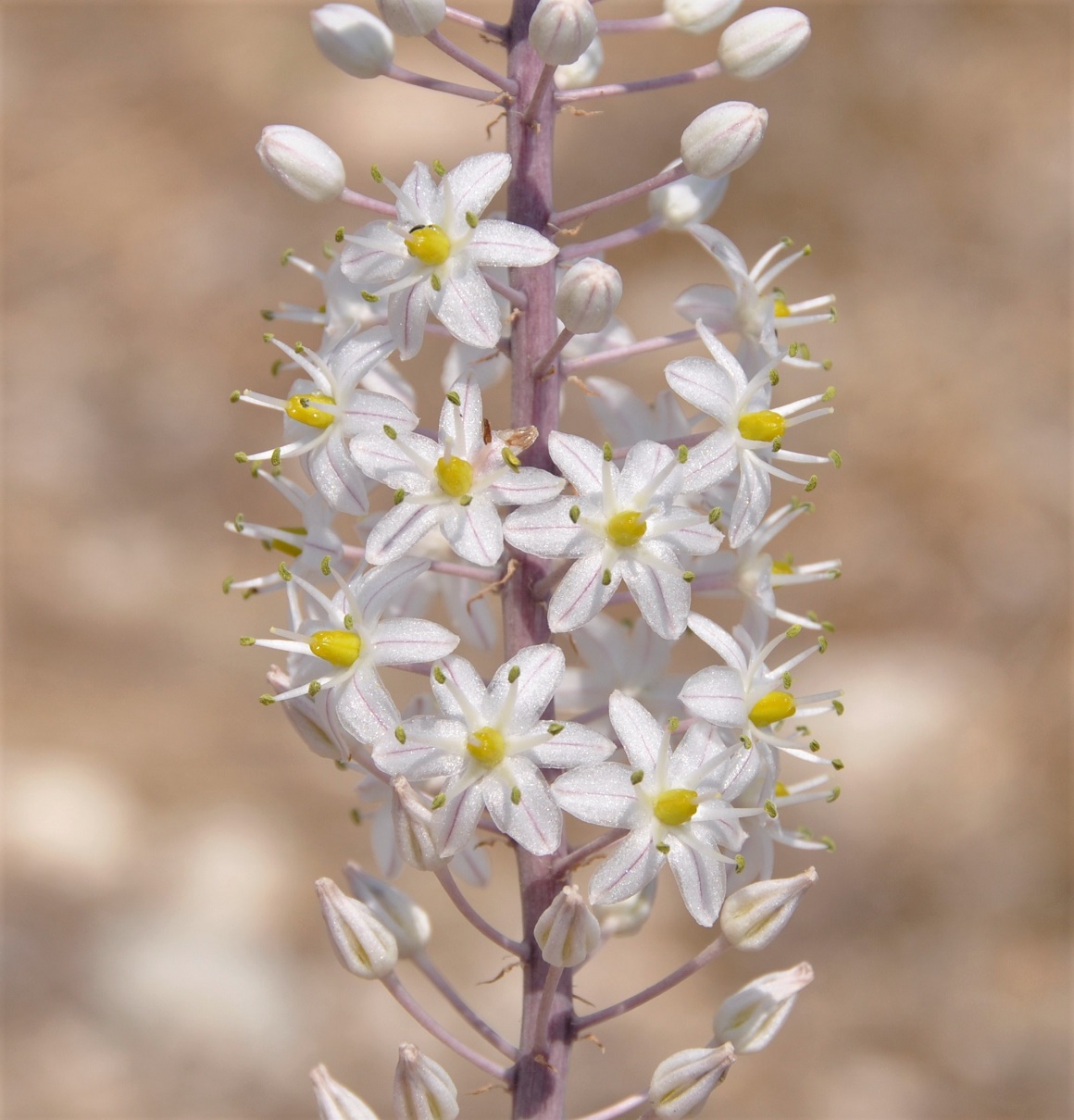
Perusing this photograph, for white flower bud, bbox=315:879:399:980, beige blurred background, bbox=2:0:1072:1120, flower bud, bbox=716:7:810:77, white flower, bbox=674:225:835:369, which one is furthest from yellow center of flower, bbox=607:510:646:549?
beige blurred background, bbox=2:0:1072:1120

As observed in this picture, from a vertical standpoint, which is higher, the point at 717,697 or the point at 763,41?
the point at 763,41

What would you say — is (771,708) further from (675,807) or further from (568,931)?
(568,931)

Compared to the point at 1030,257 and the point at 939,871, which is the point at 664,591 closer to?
the point at 939,871

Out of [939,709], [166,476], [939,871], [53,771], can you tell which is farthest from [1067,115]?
[53,771]

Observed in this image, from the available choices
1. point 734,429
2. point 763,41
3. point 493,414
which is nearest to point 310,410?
point 734,429

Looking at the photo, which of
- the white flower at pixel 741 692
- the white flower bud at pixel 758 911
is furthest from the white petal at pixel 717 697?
the white flower bud at pixel 758 911

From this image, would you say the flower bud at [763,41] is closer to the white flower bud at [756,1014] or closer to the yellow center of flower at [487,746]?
the yellow center of flower at [487,746]
